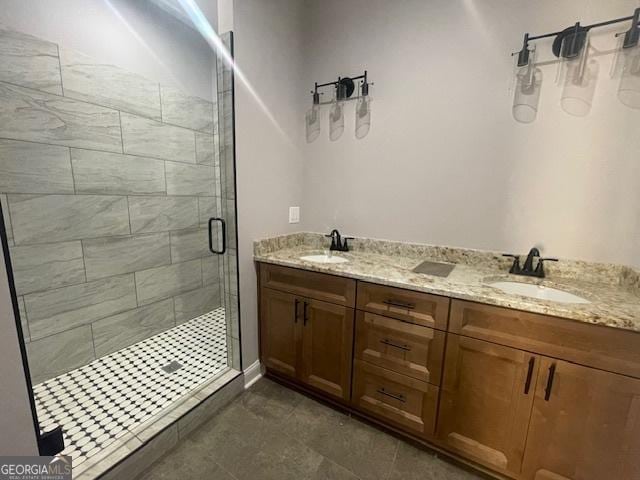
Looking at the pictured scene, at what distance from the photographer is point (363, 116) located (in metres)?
1.98

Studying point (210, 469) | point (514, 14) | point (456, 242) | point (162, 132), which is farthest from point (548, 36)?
point (210, 469)

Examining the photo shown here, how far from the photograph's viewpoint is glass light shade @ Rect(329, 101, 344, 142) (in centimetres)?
205

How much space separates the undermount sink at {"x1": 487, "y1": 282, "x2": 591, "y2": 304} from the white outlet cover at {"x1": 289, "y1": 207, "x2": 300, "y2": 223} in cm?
140

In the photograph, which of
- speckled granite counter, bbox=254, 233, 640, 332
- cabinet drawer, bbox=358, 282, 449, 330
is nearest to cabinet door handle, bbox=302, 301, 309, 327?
speckled granite counter, bbox=254, 233, 640, 332

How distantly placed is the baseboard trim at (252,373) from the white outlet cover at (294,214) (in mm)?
1082

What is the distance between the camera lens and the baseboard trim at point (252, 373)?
1.93 meters

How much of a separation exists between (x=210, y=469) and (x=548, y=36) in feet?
9.00

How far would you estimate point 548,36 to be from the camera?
1430 millimetres

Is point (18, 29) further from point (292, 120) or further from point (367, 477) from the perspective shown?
point (367, 477)

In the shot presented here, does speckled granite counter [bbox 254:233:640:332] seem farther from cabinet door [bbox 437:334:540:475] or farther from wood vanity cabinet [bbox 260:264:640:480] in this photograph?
cabinet door [bbox 437:334:540:475]

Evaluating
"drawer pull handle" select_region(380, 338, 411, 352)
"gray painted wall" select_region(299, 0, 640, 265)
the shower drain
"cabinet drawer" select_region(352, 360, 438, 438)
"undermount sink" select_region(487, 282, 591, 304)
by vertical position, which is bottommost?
the shower drain

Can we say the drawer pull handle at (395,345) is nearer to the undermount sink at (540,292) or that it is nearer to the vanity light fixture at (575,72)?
the undermount sink at (540,292)

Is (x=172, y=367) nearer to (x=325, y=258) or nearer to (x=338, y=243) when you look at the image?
(x=325, y=258)

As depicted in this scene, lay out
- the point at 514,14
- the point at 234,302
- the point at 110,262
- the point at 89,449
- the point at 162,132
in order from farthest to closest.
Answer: the point at 162,132 → the point at 110,262 → the point at 234,302 → the point at 514,14 → the point at 89,449
